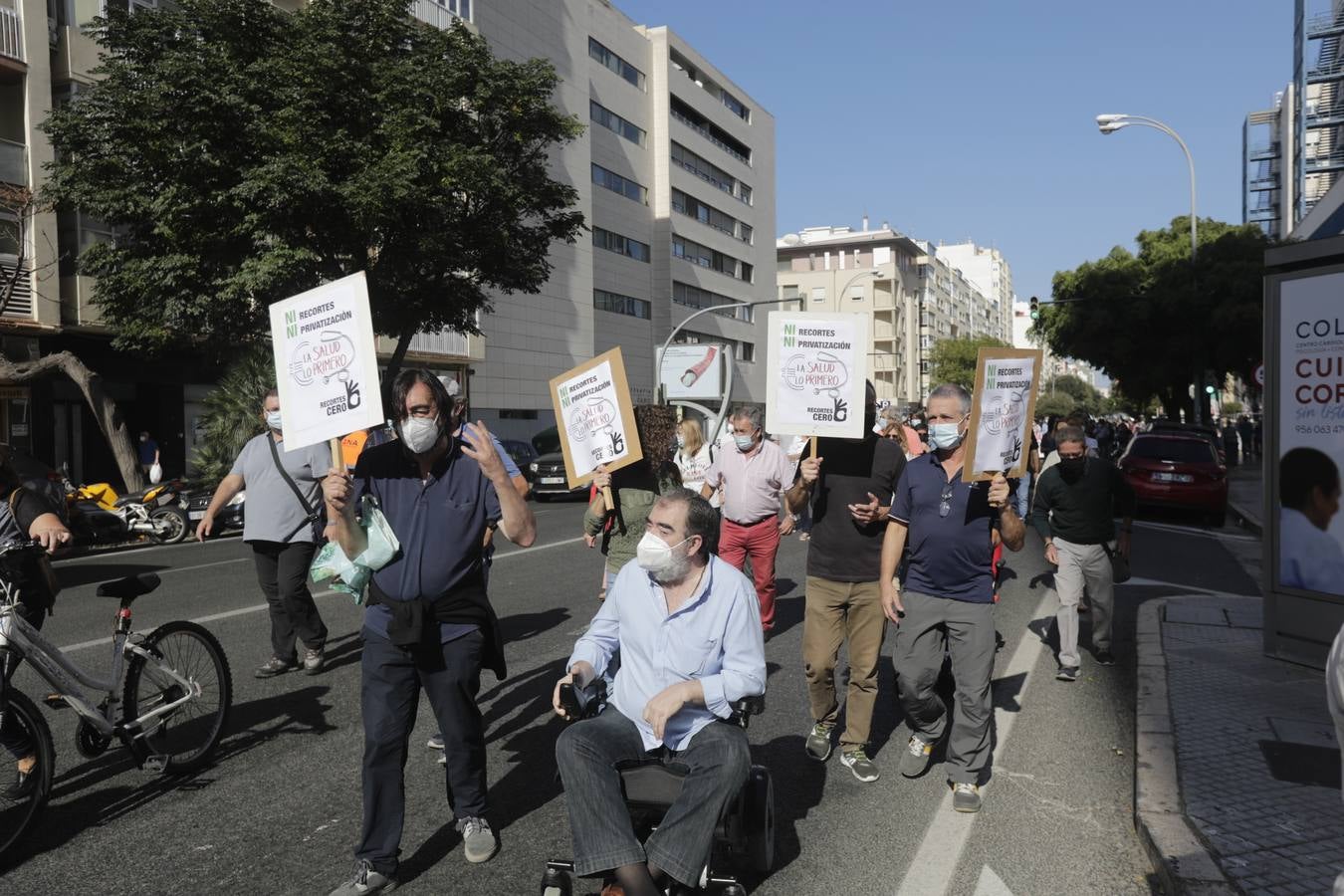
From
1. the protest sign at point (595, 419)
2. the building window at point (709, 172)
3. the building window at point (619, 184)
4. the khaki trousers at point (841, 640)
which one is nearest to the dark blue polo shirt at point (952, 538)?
the khaki trousers at point (841, 640)

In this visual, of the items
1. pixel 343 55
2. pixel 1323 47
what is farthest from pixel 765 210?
pixel 343 55

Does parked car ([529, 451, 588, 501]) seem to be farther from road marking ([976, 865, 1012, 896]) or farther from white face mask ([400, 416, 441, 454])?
road marking ([976, 865, 1012, 896])

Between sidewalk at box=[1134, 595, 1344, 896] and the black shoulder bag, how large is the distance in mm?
5046

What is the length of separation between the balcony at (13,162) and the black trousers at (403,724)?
2149cm

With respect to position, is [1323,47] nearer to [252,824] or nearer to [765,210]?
[765,210]

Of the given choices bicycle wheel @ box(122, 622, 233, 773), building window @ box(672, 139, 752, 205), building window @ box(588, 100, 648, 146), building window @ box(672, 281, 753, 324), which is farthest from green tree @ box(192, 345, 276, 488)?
building window @ box(672, 139, 752, 205)

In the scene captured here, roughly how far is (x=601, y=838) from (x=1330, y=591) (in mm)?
5252

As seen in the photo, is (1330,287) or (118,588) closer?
(118,588)

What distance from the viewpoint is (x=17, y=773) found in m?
4.11

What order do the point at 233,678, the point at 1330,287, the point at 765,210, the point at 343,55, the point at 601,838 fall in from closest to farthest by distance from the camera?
the point at 601,838 < the point at 1330,287 < the point at 233,678 < the point at 343,55 < the point at 765,210

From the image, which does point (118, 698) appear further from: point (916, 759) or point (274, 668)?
point (916, 759)

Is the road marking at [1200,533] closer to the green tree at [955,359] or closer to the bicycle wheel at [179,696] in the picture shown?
the bicycle wheel at [179,696]

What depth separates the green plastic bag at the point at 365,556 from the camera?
12.9ft

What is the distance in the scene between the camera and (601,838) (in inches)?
134
